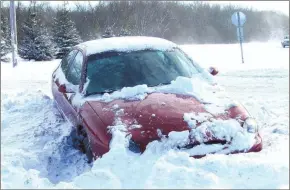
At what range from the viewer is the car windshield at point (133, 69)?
469 centimetres

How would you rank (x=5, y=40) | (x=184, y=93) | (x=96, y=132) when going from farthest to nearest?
(x=5, y=40) < (x=184, y=93) < (x=96, y=132)

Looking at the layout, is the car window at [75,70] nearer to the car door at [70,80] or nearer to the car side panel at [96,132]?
the car door at [70,80]

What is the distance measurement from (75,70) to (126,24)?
27223mm

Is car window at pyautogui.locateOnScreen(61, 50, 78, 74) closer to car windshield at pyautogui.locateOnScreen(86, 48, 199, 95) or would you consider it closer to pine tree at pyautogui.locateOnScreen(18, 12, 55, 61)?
car windshield at pyautogui.locateOnScreen(86, 48, 199, 95)

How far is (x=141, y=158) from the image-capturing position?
331 cm

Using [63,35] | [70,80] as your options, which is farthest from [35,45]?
[70,80]

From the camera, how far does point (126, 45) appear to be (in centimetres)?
519

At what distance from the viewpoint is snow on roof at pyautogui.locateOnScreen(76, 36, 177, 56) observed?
5.14 m

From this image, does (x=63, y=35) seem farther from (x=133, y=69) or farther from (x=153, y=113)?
(x=153, y=113)

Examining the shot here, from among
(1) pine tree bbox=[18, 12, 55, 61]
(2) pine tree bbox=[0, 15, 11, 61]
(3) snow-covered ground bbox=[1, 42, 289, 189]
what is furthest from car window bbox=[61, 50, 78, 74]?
(1) pine tree bbox=[18, 12, 55, 61]

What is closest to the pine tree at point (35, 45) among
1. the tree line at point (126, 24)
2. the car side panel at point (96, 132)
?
the tree line at point (126, 24)

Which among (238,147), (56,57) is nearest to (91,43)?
(238,147)

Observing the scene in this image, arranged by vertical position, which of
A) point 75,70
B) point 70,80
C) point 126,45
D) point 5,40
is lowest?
point 70,80

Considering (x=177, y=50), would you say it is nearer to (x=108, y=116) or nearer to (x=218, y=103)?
(x=218, y=103)
